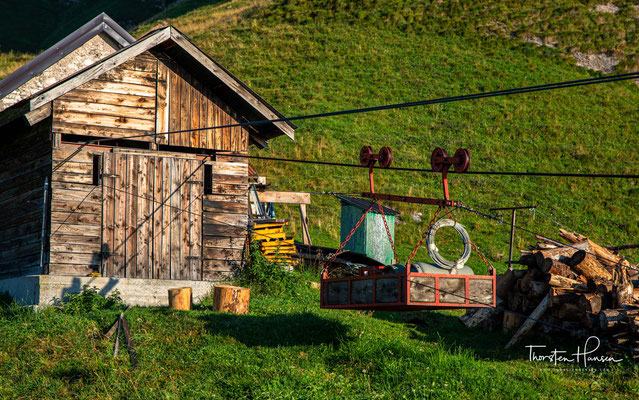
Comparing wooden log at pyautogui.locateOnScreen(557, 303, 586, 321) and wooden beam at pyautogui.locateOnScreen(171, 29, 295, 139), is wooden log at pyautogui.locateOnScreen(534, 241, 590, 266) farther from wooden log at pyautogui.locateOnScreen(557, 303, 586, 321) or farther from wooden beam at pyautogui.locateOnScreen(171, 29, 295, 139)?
wooden beam at pyautogui.locateOnScreen(171, 29, 295, 139)

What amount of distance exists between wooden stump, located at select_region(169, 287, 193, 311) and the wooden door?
1.72 m

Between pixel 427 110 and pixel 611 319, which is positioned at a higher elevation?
pixel 427 110

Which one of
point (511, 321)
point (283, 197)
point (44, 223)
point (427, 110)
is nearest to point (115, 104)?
point (44, 223)

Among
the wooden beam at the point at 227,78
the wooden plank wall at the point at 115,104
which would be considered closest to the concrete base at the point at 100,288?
the wooden plank wall at the point at 115,104

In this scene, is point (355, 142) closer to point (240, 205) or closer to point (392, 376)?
point (240, 205)

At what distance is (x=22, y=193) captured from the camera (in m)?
15.5

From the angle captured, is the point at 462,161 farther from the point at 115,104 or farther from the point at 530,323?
the point at 115,104

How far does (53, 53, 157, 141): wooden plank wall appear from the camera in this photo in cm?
1459

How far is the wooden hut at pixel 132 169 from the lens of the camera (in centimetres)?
1455

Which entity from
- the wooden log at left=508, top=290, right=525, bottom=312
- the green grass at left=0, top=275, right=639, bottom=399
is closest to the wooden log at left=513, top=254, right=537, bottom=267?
the wooden log at left=508, top=290, right=525, bottom=312

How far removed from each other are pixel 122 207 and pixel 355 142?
19735 mm

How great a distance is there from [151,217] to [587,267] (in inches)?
400

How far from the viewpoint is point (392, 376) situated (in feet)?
33.0

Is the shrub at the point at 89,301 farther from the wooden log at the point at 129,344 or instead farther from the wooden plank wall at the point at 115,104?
the wooden plank wall at the point at 115,104
